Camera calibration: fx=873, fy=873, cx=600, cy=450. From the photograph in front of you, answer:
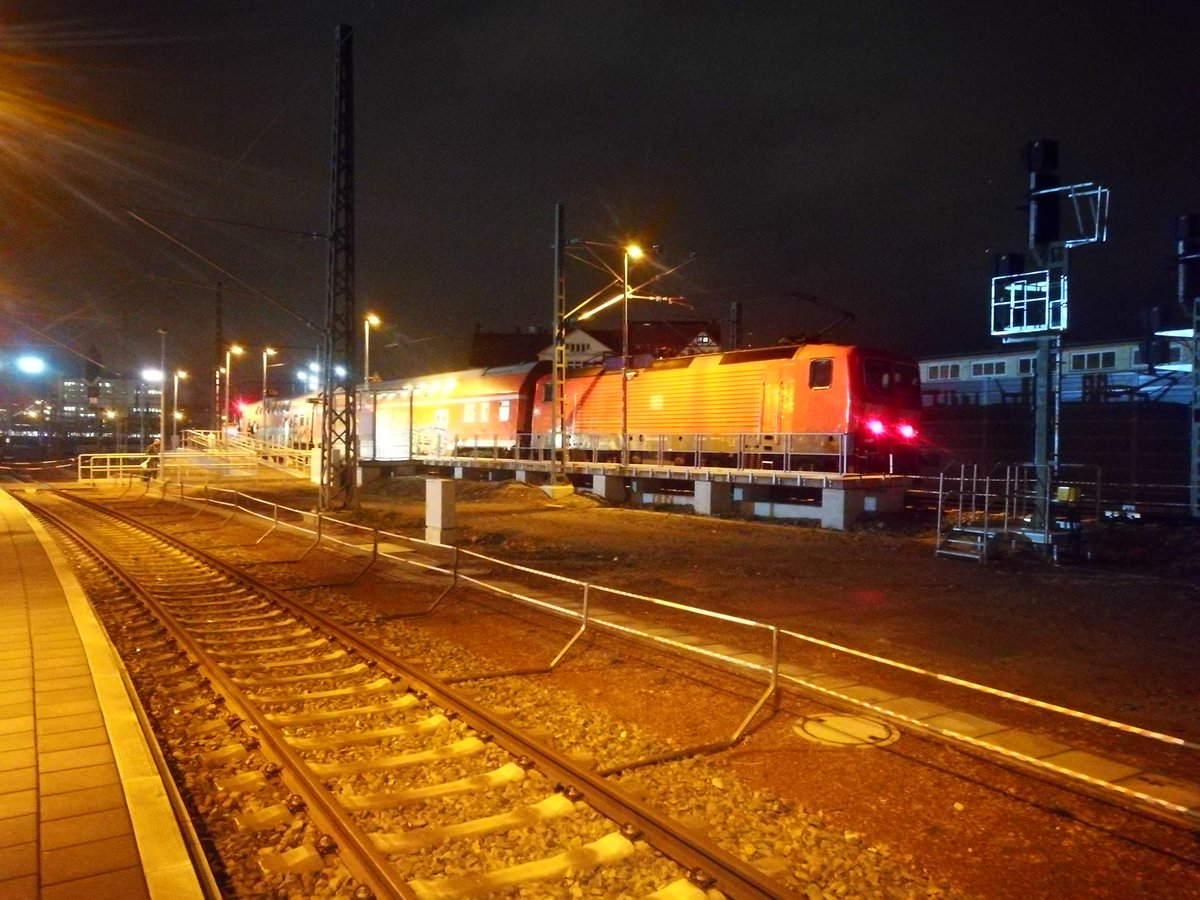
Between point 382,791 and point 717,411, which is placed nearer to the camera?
point 382,791

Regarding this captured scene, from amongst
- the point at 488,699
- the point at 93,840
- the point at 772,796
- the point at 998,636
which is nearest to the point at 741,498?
the point at 998,636

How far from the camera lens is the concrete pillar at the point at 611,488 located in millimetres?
30553

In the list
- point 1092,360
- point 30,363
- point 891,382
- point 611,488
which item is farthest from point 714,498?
point 30,363

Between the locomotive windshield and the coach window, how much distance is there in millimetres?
897

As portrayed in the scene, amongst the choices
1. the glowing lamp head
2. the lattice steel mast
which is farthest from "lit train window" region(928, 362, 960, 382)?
the glowing lamp head

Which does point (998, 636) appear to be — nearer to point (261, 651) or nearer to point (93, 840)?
point (261, 651)

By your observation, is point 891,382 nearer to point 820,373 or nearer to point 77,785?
point 820,373

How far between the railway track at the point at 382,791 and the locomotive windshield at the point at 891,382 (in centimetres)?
1700

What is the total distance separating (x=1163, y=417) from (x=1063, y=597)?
58.5 feet

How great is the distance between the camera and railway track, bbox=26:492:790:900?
4.59 m

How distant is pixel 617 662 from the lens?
9.36 meters

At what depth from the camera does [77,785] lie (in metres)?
5.23

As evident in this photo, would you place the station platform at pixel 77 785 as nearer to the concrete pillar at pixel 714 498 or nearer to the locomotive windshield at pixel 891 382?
the concrete pillar at pixel 714 498

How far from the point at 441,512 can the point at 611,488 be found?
11.8 meters
